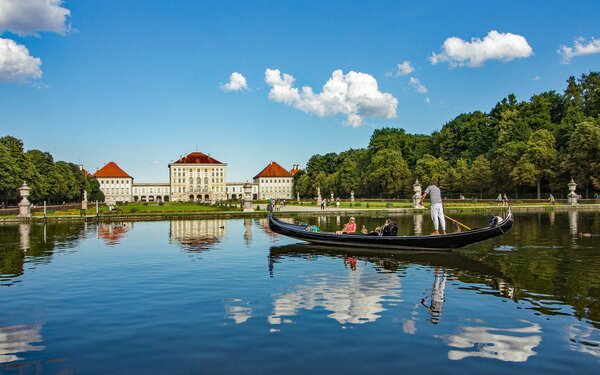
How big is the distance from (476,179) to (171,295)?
7620 centimetres

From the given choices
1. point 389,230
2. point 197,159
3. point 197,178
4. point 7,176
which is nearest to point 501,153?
point 389,230

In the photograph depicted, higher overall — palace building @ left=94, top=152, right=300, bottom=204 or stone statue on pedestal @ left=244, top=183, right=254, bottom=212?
palace building @ left=94, top=152, right=300, bottom=204

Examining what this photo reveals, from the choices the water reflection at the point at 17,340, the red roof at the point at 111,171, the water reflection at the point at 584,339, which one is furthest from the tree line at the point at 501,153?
the red roof at the point at 111,171

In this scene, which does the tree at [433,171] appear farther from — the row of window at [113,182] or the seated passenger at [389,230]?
the row of window at [113,182]

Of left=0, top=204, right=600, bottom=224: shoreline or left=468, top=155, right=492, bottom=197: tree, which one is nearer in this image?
left=0, top=204, right=600, bottom=224: shoreline

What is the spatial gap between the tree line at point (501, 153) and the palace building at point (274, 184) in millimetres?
61704

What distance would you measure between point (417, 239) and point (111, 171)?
17559 centimetres

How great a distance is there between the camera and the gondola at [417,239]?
1950 cm

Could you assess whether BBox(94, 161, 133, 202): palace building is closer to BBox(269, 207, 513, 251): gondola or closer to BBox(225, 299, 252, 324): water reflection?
BBox(269, 207, 513, 251): gondola

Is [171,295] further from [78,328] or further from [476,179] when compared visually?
[476,179]

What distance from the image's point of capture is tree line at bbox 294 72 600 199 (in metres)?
67.8

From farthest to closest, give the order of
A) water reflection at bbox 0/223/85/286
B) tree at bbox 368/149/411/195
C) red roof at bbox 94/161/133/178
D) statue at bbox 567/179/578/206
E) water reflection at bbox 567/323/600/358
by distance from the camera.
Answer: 1. red roof at bbox 94/161/133/178
2. tree at bbox 368/149/411/195
3. statue at bbox 567/179/578/206
4. water reflection at bbox 0/223/85/286
5. water reflection at bbox 567/323/600/358

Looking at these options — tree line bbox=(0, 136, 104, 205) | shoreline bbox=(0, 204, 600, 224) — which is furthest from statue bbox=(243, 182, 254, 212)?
tree line bbox=(0, 136, 104, 205)

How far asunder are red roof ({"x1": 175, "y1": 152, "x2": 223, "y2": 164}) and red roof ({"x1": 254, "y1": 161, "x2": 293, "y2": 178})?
20.6 meters
